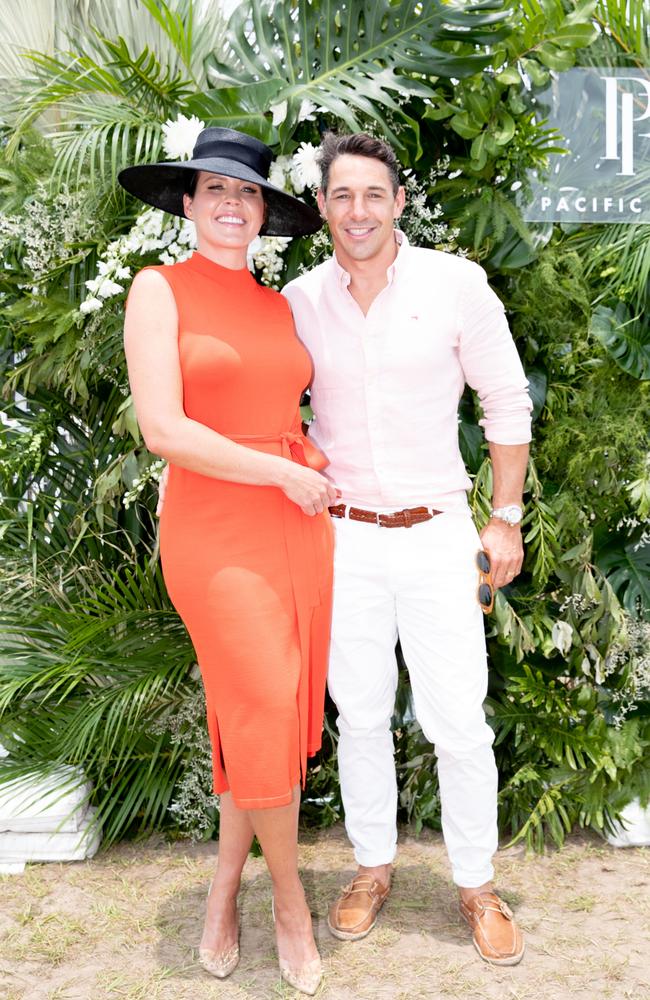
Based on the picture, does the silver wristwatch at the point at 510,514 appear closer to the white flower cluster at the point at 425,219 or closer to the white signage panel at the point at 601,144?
the white flower cluster at the point at 425,219

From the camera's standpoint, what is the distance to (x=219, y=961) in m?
2.89

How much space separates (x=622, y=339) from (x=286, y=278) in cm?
117

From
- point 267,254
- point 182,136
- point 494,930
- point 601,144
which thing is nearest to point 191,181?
point 182,136

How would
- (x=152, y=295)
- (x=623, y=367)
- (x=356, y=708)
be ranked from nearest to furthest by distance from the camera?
(x=152, y=295)
(x=356, y=708)
(x=623, y=367)

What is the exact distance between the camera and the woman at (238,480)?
2.52 m

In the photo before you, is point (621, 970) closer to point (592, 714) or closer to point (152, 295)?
point (592, 714)

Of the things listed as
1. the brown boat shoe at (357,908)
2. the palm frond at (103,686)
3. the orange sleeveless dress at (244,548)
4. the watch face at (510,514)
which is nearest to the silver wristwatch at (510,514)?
the watch face at (510,514)

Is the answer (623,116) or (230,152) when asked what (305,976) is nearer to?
(230,152)

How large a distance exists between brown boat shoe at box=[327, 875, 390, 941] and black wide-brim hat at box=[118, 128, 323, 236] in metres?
2.02

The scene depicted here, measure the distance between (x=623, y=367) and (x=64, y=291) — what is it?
Result: 6.52 feet

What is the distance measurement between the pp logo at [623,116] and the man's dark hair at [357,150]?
Result: 1.10m

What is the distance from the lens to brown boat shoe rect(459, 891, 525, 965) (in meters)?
2.93

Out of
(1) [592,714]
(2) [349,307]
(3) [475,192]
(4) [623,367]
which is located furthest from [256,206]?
Result: (1) [592,714]

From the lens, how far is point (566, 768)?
143 inches
